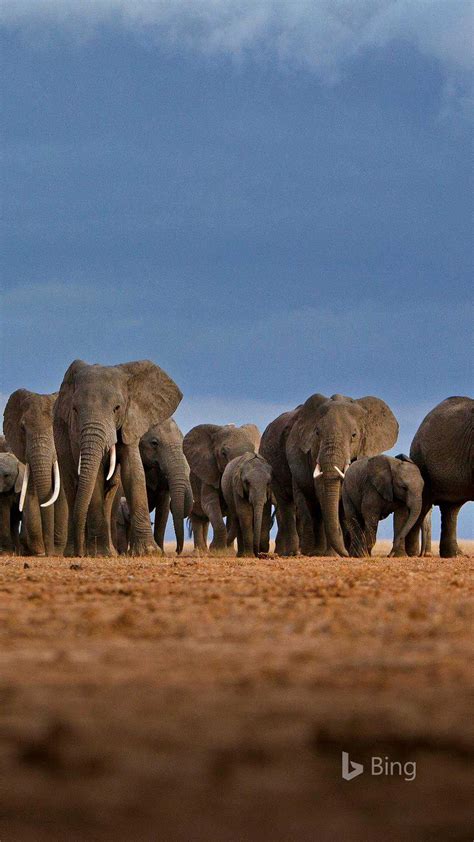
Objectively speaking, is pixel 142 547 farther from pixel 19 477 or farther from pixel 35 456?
pixel 19 477

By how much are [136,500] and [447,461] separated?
5944 mm

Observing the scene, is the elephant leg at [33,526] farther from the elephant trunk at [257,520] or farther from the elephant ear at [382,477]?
the elephant ear at [382,477]

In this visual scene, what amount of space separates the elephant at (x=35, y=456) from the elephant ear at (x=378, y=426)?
5821 mm

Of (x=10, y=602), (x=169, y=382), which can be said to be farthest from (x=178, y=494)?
(x=10, y=602)

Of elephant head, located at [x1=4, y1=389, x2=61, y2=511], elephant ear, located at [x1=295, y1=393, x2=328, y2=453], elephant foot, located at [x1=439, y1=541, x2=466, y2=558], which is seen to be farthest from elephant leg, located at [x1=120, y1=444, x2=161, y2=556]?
elephant foot, located at [x1=439, y1=541, x2=466, y2=558]

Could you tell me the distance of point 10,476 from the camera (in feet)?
73.9

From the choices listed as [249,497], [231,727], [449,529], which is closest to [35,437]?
[249,497]

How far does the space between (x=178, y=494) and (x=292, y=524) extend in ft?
8.02

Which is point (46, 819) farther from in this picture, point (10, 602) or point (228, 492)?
point (228, 492)

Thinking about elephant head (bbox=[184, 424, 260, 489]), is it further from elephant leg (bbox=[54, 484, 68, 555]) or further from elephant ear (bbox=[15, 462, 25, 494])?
elephant ear (bbox=[15, 462, 25, 494])

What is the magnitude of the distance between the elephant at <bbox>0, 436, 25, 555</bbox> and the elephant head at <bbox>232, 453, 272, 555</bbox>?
529 centimetres

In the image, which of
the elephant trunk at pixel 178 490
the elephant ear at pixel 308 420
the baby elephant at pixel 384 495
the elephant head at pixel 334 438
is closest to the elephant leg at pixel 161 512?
the elephant trunk at pixel 178 490

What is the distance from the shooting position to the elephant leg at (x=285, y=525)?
70.1 ft

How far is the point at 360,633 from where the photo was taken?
387cm
